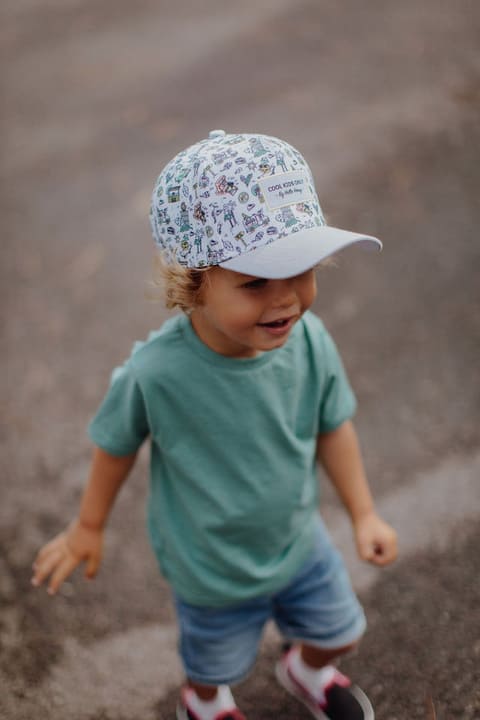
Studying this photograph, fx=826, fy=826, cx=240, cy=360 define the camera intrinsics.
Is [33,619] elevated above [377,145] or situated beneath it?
situated beneath

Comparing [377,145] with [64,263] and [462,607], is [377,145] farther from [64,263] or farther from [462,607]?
[462,607]

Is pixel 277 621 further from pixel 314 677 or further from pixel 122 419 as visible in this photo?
pixel 122 419

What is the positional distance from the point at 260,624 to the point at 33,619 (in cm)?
86

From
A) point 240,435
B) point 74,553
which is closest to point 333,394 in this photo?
point 240,435

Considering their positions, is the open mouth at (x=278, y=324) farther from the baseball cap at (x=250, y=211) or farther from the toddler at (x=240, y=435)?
the baseball cap at (x=250, y=211)

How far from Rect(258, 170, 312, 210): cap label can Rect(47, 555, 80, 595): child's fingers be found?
105cm

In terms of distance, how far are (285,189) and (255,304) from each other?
0.23 metres

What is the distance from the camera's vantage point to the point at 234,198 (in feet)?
5.24

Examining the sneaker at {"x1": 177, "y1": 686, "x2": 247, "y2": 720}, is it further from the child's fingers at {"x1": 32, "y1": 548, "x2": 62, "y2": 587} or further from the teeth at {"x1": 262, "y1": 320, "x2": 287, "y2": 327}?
the teeth at {"x1": 262, "y1": 320, "x2": 287, "y2": 327}

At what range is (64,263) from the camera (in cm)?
427

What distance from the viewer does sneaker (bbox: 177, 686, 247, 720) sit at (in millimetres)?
2193

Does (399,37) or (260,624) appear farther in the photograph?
(399,37)

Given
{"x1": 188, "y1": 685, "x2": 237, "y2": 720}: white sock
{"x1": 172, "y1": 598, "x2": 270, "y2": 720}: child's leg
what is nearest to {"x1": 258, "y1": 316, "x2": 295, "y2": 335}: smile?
{"x1": 172, "y1": 598, "x2": 270, "y2": 720}: child's leg

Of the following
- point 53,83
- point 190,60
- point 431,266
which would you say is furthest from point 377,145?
point 53,83
